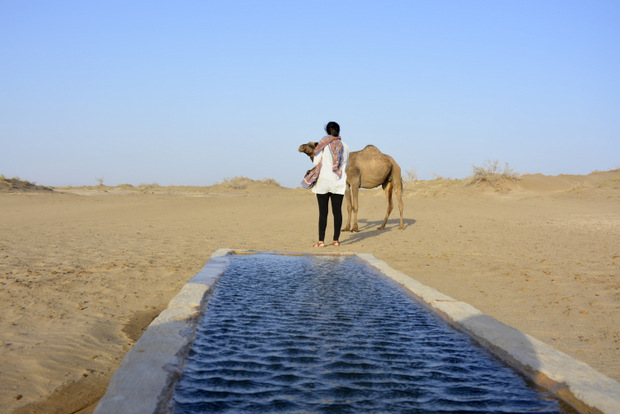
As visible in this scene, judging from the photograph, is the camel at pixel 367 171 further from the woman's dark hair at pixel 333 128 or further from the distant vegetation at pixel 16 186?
the distant vegetation at pixel 16 186

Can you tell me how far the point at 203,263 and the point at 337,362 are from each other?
499 cm

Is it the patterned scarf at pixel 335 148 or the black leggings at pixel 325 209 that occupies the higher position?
the patterned scarf at pixel 335 148

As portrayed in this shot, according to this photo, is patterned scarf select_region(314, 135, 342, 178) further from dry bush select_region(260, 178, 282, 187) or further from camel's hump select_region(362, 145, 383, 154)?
dry bush select_region(260, 178, 282, 187)

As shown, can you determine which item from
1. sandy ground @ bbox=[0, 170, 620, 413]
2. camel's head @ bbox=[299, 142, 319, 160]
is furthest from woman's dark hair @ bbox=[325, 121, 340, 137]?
sandy ground @ bbox=[0, 170, 620, 413]

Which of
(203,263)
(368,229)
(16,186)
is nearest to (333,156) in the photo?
(203,263)

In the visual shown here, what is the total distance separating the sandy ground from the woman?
3.07 ft

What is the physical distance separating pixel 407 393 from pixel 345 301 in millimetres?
2151

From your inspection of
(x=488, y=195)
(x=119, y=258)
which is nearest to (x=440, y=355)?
(x=119, y=258)

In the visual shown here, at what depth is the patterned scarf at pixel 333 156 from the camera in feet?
31.9

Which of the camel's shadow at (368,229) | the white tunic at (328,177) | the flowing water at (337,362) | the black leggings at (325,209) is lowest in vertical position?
the flowing water at (337,362)

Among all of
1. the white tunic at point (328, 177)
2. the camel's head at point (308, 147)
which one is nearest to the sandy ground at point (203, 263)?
the white tunic at point (328, 177)

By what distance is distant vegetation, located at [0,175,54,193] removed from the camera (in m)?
24.4

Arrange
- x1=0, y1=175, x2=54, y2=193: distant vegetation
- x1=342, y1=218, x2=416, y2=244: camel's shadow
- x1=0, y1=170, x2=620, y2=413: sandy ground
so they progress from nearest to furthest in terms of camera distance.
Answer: x1=0, y1=170, x2=620, y2=413: sandy ground, x1=342, y1=218, x2=416, y2=244: camel's shadow, x1=0, y1=175, x2=54, y2=193: distant vegetation

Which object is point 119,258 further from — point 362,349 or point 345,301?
point 362,349
